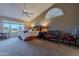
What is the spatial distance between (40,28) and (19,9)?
0.58 metres

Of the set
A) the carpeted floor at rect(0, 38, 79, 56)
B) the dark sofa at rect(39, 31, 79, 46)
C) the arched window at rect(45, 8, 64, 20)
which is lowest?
the carpeted floor at rect(0, 38, 79, 56)

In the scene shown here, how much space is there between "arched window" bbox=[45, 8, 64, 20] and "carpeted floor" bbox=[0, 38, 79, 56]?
1.78 ft

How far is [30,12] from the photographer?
7.32 ft

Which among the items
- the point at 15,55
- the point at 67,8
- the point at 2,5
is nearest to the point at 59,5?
the point at 67,8

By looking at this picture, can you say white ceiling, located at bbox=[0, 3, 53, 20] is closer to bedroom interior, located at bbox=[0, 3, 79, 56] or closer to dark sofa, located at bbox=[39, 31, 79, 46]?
bedroom interior, located at bbox=[0, 3, 79, 56]

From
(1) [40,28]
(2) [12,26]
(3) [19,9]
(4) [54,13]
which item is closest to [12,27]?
(2) [12,26]

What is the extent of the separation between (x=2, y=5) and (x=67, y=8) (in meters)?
1.32

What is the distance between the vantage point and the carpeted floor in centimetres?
220

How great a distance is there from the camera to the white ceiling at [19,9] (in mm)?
2201

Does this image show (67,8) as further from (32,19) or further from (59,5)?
(32,19)

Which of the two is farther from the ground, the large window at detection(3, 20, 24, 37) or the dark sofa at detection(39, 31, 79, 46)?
the large window at detection(3, 20, 24, 37)

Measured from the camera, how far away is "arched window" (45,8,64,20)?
223 centimetres

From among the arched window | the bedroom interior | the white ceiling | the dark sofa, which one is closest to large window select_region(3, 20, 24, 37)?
the bedroom interior

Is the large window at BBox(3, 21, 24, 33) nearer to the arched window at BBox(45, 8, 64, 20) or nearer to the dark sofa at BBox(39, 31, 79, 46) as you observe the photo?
the dark sofa at BBox(39, 31, 79, 46)
